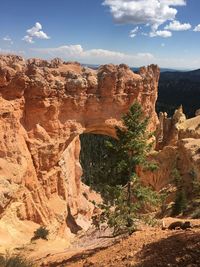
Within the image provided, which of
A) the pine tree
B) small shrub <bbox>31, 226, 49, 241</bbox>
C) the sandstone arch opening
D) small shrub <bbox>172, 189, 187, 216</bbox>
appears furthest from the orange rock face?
the sandstone arch opening

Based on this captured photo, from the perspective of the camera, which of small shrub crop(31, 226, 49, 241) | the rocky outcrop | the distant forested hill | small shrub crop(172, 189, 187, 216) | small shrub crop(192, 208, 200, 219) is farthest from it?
the distant forested hill

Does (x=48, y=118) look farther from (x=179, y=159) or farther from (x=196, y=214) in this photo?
(x=196, y=214)

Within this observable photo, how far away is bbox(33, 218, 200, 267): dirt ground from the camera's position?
1095 cm

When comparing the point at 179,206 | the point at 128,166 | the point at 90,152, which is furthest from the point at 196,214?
the point at 90,152

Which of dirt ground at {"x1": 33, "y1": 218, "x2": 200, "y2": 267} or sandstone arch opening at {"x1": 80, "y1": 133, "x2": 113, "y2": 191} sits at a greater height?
dirt ground at {"x1": 33, "y1": 218, "x2": 200, "y2": 267}

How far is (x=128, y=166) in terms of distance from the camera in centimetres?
1677

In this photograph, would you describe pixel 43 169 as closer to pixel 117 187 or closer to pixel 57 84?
pixel 57 84

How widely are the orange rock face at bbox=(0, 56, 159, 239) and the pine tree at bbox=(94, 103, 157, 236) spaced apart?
7460 mm

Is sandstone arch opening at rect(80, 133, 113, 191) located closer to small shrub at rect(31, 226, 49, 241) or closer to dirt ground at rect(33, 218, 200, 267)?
small shrub at rect(31, 226, 49, 241)

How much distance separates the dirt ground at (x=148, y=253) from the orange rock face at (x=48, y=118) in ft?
25.7

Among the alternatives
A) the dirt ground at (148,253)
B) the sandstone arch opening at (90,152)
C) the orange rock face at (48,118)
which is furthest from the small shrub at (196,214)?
the sandstone arch opening at (90,152)

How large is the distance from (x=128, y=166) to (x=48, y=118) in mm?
13023

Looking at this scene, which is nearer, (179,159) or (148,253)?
(148,253)

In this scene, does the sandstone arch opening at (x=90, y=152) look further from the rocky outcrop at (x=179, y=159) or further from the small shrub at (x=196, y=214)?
the small shrub at (x=196, y=214)
